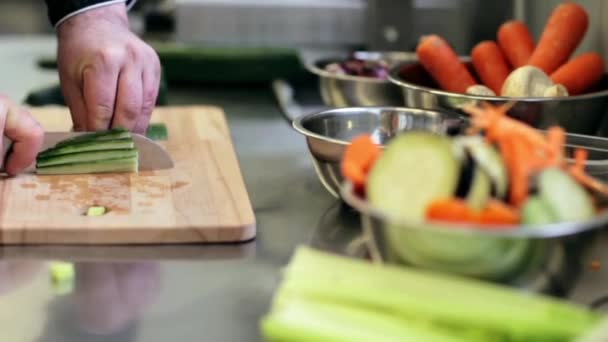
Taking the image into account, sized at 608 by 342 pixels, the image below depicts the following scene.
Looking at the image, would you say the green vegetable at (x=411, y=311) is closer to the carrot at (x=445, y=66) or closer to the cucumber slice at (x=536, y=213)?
the cucumber slice at (x=536, y=213)

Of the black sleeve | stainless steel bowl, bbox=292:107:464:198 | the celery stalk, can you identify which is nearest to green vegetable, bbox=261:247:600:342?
the celery stalk

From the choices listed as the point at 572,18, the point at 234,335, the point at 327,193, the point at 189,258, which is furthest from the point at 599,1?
the point at 234,335

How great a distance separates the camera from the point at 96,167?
3.97ft

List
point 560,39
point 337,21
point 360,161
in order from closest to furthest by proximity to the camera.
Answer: point 360,161, point 560,39, point 337,21

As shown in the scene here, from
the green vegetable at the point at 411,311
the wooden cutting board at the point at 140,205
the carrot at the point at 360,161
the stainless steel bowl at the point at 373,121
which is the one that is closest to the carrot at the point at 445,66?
the stainless steel bowl at the point at 373,121

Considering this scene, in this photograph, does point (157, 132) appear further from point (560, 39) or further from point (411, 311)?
point (411, 311)

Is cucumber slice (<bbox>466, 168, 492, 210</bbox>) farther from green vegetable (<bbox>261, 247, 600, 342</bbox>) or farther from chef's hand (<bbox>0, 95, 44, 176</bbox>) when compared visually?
chef's hand (<bbox>0, 95, 44, 176</bbox>)

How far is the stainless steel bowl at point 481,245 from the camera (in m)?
0.65

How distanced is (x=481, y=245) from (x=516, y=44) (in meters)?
0.73

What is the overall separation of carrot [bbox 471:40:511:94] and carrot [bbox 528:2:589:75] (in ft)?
0.14

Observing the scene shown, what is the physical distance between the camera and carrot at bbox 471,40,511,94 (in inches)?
51.4

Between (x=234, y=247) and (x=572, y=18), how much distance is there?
549 mm

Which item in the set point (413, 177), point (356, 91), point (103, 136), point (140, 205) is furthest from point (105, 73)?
point (413, 177)

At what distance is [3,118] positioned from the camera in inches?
44.5
